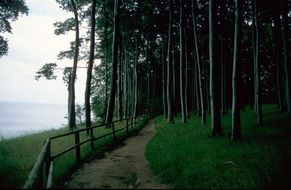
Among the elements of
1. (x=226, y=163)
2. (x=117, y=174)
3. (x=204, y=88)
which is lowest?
(x=117, y=174)

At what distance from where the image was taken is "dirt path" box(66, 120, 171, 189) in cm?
853

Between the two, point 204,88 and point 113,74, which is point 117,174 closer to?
point 113,74

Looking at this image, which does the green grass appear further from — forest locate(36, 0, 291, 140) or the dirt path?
forest locate(36, 0, 291, 140)

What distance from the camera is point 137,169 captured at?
421 inches

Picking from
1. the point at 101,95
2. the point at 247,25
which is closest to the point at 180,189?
the point at 247,25

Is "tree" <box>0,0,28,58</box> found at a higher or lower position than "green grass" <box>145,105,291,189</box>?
higher

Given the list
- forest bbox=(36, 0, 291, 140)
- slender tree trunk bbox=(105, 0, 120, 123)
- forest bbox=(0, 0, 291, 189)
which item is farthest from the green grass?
slender tree trunk bbox=(105, 0, 120, 123)

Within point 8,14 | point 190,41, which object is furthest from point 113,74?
point 190,41

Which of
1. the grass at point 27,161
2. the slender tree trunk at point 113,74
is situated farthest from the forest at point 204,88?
the grass at point 27,161

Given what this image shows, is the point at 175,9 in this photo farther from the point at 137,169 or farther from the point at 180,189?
the point at 180,189

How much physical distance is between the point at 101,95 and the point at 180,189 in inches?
1925

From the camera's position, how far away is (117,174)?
990 cm

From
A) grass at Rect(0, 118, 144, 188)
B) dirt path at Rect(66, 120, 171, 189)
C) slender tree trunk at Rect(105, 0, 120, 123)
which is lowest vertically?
dirt path at Rect(66, 120, 171, 189)

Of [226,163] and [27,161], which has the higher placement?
[226,163]
